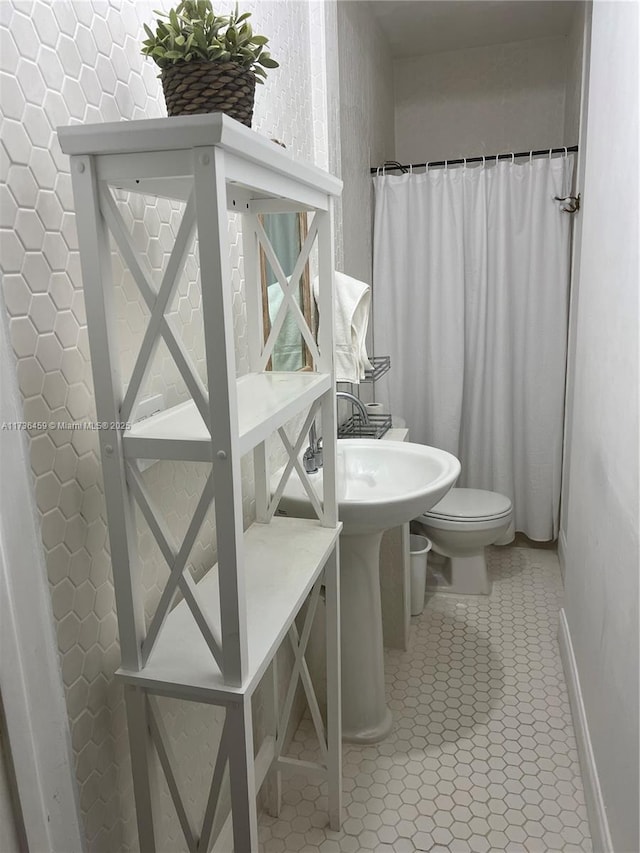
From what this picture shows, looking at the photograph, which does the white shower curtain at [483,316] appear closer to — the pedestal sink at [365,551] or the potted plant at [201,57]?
the pedestal sink at [365,551]

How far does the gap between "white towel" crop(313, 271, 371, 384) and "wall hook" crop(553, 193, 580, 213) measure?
1245 millimetres

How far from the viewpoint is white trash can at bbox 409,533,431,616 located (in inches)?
98.3

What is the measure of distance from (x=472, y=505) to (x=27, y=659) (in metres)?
2.14

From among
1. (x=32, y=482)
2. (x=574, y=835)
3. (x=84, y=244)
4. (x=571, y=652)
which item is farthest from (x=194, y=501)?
(x=571, y=652)

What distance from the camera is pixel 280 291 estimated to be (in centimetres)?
169

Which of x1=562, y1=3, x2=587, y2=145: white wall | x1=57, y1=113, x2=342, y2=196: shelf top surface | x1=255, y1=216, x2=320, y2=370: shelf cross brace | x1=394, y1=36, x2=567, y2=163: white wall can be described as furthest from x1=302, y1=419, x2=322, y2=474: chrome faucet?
x1=394, y1=36, x2=567, y2=163: white wall

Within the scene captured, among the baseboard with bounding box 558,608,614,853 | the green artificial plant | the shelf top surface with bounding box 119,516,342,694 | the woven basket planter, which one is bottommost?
the baseboard with bounding box 558,608,614,853

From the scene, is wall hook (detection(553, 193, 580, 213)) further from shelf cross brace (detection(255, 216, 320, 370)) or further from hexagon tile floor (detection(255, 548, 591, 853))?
shelf cross brace (detection(255, 216, 320, 370))

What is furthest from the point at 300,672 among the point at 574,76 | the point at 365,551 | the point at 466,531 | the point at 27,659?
the point at 574,76

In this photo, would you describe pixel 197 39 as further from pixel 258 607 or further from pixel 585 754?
pixel 585 754

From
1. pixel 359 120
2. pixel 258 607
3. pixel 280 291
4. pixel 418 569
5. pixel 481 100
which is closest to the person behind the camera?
pixel 258 607

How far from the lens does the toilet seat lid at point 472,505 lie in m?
2.62

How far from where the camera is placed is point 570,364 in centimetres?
280

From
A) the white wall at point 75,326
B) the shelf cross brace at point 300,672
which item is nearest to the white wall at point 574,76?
the white wall at point 75,326
